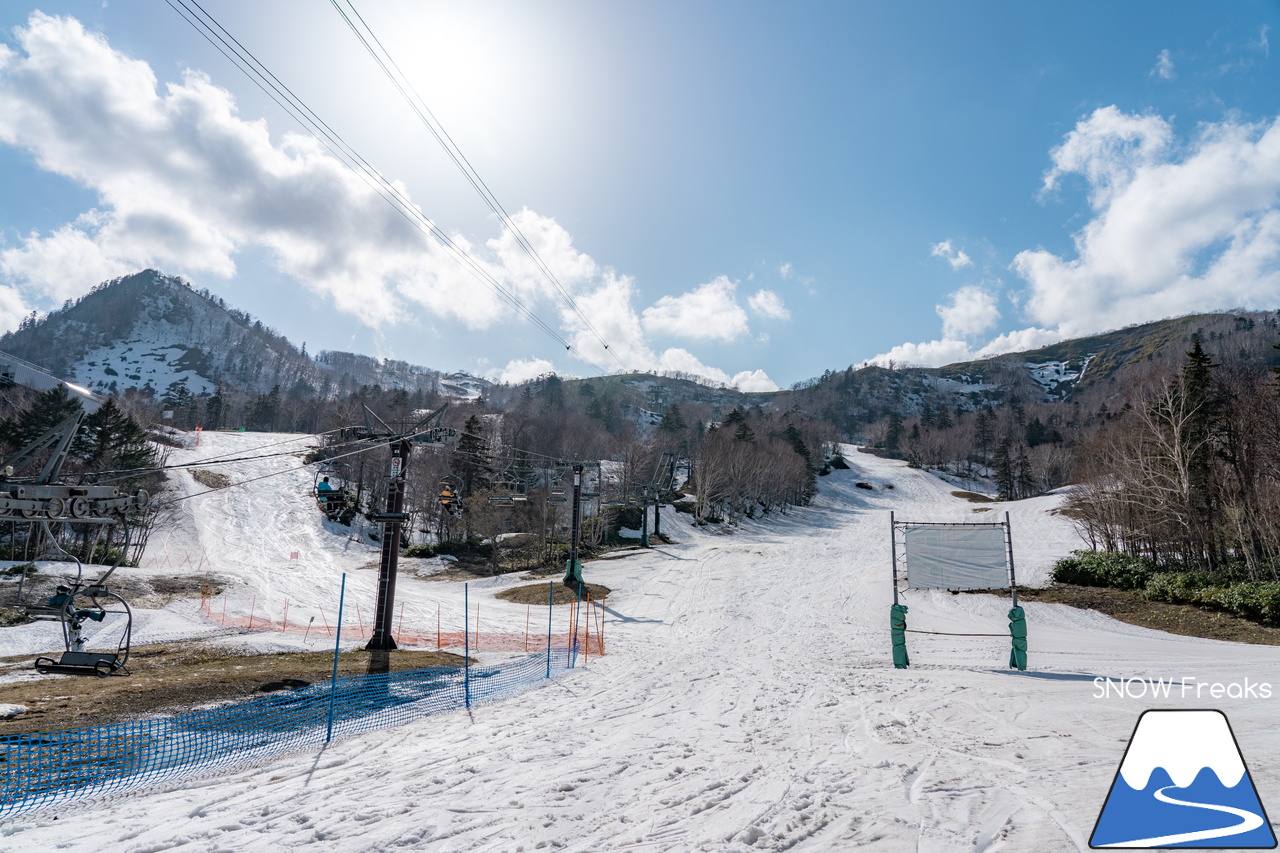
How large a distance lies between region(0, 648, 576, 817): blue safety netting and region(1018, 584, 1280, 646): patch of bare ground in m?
24.0

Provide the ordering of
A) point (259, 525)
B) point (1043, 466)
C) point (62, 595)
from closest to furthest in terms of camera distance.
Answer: point (62, 595) → point (259, 525) → point (1043, 466)

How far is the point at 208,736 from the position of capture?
940 cm

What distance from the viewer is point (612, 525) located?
56625 millimetres

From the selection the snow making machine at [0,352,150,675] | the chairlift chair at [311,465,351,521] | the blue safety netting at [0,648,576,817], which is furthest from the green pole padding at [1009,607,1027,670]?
the snow making machine at [0,352,150,675]

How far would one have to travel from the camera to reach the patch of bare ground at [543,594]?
103ft

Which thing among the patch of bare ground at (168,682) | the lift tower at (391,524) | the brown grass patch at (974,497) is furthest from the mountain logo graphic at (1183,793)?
the brown grass patch at (974,497)

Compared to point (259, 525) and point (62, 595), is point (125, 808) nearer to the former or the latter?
point (62, 595)

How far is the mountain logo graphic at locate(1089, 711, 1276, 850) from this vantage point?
4.70m

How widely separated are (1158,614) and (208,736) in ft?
104

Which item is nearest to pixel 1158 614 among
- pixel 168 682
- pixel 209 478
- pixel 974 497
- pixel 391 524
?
pixel 391 524

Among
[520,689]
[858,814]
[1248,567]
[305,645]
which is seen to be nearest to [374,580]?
[305,645]

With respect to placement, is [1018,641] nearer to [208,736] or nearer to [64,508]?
[208,736]

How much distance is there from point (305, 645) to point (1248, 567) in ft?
124

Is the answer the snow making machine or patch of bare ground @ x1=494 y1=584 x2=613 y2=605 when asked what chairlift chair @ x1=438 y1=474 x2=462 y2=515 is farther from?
patch of bare ground @ x1=494 y1=584 x2=613 y2=605
